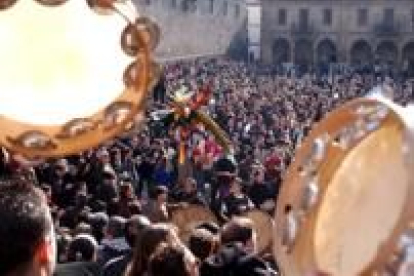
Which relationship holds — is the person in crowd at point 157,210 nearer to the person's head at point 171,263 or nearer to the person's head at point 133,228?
the person's head at point 133,228

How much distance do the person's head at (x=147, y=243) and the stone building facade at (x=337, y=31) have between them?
78.9 metres

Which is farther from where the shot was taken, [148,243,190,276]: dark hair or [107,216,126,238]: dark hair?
[107,216,126,238]: dark hair

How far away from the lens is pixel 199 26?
67.8 meters

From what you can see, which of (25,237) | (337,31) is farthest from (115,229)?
(337,31)

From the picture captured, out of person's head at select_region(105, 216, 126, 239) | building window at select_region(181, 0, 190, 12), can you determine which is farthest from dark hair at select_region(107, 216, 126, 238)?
building window at select_region(181, 0, 190, 12)

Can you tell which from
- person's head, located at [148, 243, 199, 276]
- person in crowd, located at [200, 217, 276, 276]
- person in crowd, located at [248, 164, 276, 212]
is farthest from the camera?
person in crowd, located at [248, 164, 276, 212]

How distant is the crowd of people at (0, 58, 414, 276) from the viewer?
2482mm

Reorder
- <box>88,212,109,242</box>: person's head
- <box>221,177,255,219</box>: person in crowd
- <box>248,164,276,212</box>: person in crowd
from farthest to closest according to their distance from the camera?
<box>248,164,276,212</box>: person in crowd < <box>221,177,255,219</box>: person in crowd < <box>88,212,109,242</box>: person's head

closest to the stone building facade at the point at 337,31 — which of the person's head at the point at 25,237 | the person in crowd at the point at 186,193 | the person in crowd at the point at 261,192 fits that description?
the person in crowd at the point at 261,192

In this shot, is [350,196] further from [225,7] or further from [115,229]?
[225,7]

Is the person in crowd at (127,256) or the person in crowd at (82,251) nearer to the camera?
the person in crowd at (127,256)

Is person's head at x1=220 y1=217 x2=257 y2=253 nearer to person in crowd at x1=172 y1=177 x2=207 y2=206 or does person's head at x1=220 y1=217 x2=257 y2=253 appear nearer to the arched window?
person in crowd at x1=172 y1=177 x2=207 y2=206

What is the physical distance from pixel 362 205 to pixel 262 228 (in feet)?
17.1

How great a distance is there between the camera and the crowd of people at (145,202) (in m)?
2.48
